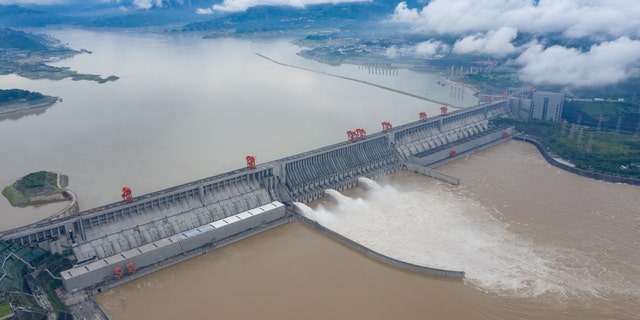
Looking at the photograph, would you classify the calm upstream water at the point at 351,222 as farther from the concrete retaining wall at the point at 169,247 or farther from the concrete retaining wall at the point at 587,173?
the concrete retaining wall at the point at 169,247

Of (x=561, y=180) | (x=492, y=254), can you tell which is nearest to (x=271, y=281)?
(x=492, y=254)

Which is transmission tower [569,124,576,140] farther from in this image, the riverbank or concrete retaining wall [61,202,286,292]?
the riverbank

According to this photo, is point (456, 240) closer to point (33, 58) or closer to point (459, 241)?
point (459, 241)

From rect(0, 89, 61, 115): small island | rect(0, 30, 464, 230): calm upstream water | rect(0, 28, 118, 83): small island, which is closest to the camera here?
rect(0, 30, 464, 230): calm upstream water

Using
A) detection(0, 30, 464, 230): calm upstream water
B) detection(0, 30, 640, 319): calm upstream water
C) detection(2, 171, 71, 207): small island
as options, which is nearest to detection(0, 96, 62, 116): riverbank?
detection(0, 30, 464, 230): calm upstream water

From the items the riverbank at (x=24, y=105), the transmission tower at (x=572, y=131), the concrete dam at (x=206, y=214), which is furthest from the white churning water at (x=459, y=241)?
the riverbank at (x=24, y=105)

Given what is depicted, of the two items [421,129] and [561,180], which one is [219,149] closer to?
[421,129]
